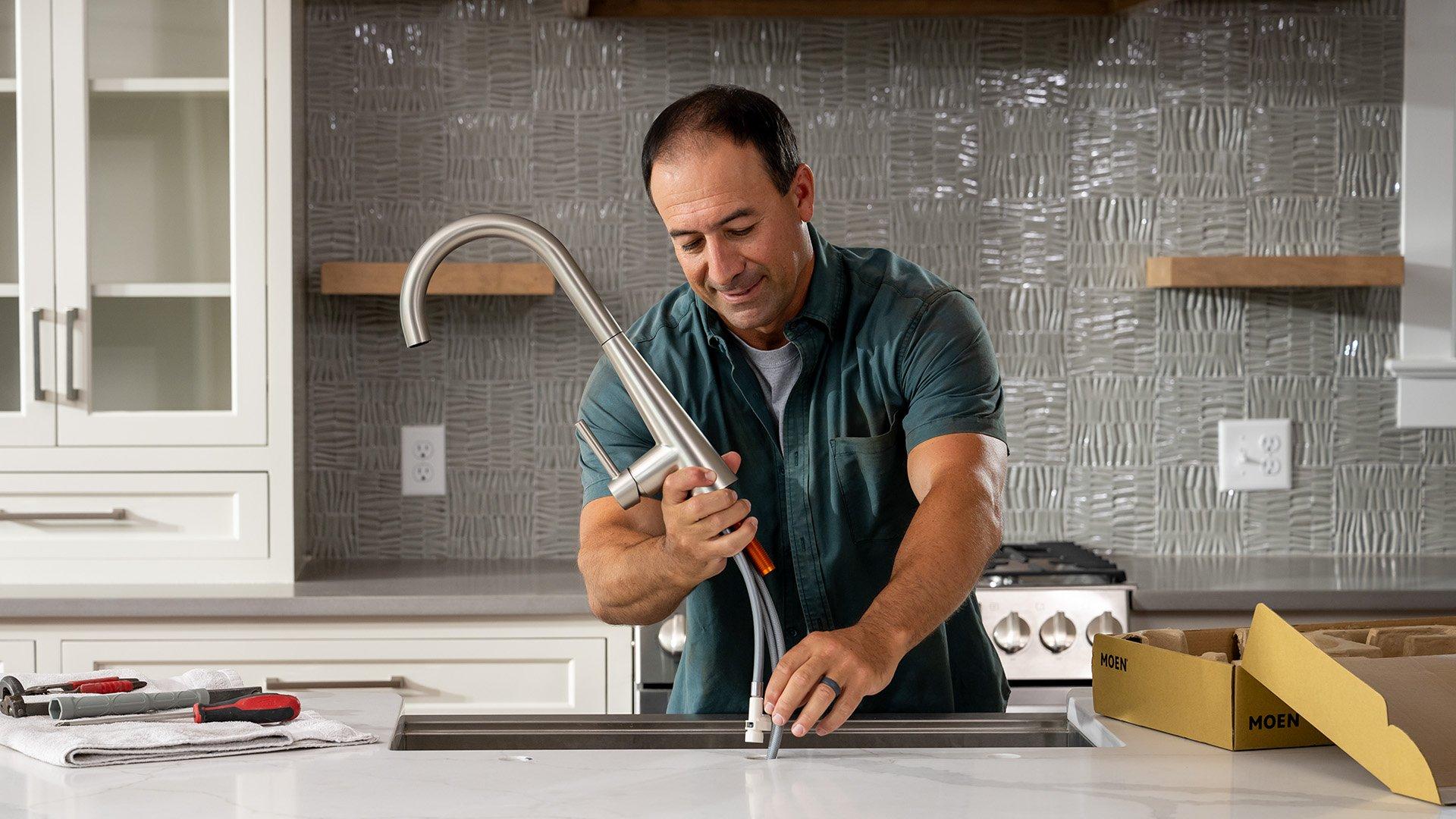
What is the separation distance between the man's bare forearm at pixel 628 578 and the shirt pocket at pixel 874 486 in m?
0.23

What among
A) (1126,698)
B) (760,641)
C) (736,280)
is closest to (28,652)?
(736,280)

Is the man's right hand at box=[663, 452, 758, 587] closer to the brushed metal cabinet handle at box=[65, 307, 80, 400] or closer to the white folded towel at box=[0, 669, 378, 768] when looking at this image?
the white folded towel at box=[0, 669, 378, 768]

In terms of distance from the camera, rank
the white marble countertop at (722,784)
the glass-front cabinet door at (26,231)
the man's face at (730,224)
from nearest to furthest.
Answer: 1. the white marble countertop at (722,784)
2. the man's face at (730,224)
3. the glass-front cabinet door at (26,231)

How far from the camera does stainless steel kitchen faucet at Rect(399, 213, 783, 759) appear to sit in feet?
3.29

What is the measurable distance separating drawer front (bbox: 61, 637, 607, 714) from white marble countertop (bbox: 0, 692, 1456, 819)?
1.02m

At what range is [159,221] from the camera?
2.25 m

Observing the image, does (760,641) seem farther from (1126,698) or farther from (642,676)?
(642,676)

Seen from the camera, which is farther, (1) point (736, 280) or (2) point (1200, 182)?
(2) point (1200, 182)

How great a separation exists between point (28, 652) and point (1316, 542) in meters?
2.34

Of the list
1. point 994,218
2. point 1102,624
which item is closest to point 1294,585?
point 1102,624

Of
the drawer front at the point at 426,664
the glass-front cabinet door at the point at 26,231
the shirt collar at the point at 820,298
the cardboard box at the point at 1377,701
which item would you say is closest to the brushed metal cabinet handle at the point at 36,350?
the glass-front cabinet door at the point at 26,231

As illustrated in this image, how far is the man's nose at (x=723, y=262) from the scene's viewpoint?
4.37ft

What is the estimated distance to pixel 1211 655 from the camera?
114 cm

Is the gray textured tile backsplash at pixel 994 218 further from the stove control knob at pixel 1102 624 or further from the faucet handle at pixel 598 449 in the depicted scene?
the faucet handle at pixel 598 449
